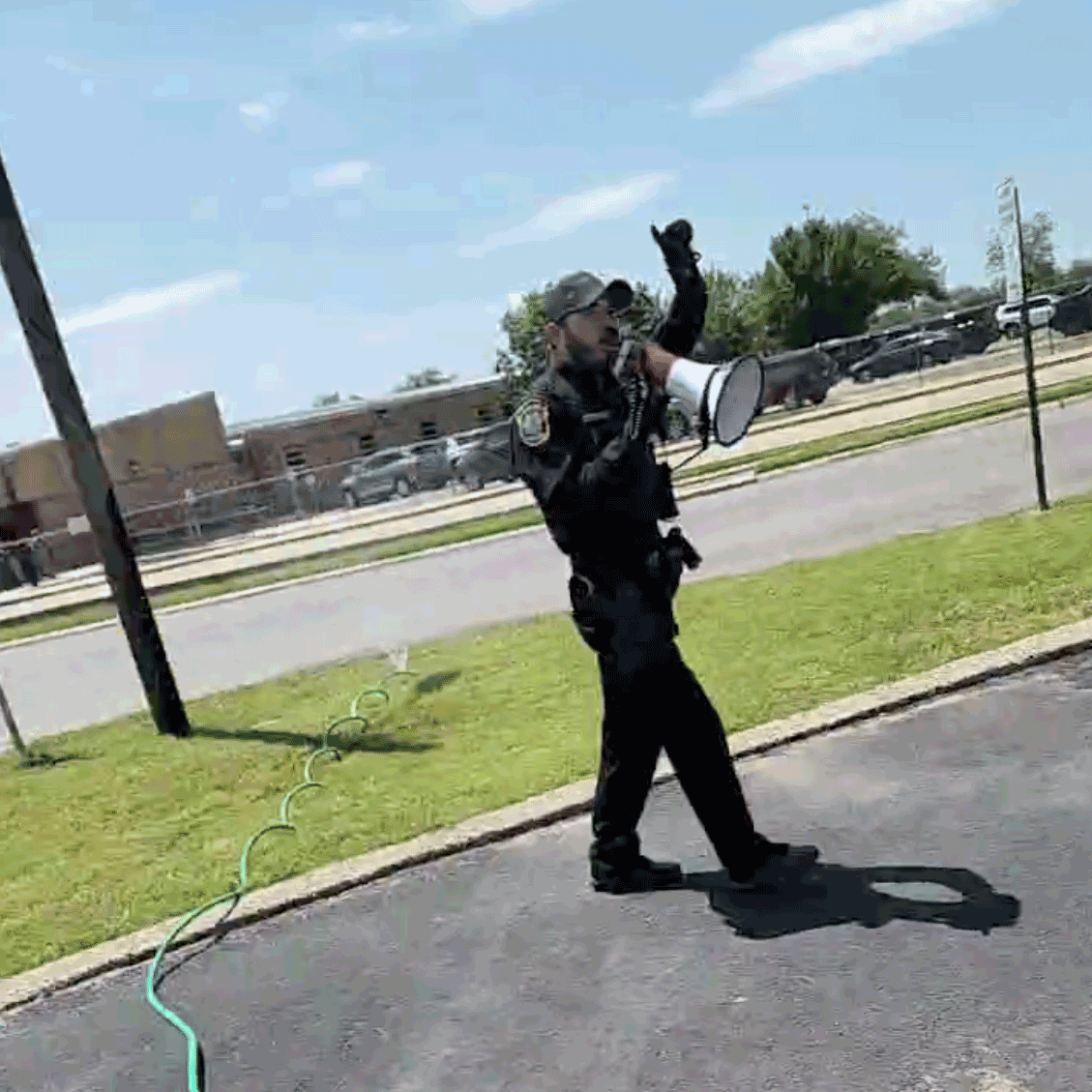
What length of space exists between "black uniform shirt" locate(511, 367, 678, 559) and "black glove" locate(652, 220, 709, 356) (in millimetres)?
235

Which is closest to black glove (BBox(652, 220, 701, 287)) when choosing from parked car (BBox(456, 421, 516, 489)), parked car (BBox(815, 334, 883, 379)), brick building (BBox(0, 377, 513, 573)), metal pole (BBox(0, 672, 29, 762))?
metal pole (BBox(0, 672, 29, 762))

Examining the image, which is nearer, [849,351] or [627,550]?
[627,550]

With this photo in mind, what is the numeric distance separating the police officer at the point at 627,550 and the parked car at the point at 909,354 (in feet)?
118

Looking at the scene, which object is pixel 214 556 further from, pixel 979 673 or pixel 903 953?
pixel 903 953

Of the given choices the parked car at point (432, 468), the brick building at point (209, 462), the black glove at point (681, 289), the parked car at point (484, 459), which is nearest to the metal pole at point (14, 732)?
the black glove at point (681, 289)

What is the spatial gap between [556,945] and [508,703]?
3.27m

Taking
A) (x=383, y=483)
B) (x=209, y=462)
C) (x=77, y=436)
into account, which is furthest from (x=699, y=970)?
(x=209, y=462)

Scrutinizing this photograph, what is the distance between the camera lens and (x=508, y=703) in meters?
Result: 6.88

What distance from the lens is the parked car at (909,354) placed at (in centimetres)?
3922

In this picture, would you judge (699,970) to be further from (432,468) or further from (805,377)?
(805,377)

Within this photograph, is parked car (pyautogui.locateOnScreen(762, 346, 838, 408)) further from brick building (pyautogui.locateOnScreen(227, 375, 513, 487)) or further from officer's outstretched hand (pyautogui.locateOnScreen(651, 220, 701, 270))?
officer's outstretched hand (pyautogui.locateOnScreen(651, 220, 701, 270))

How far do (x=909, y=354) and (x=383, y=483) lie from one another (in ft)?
54.7

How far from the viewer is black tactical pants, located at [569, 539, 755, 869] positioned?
12.0 feet

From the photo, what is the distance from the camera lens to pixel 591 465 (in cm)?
347
